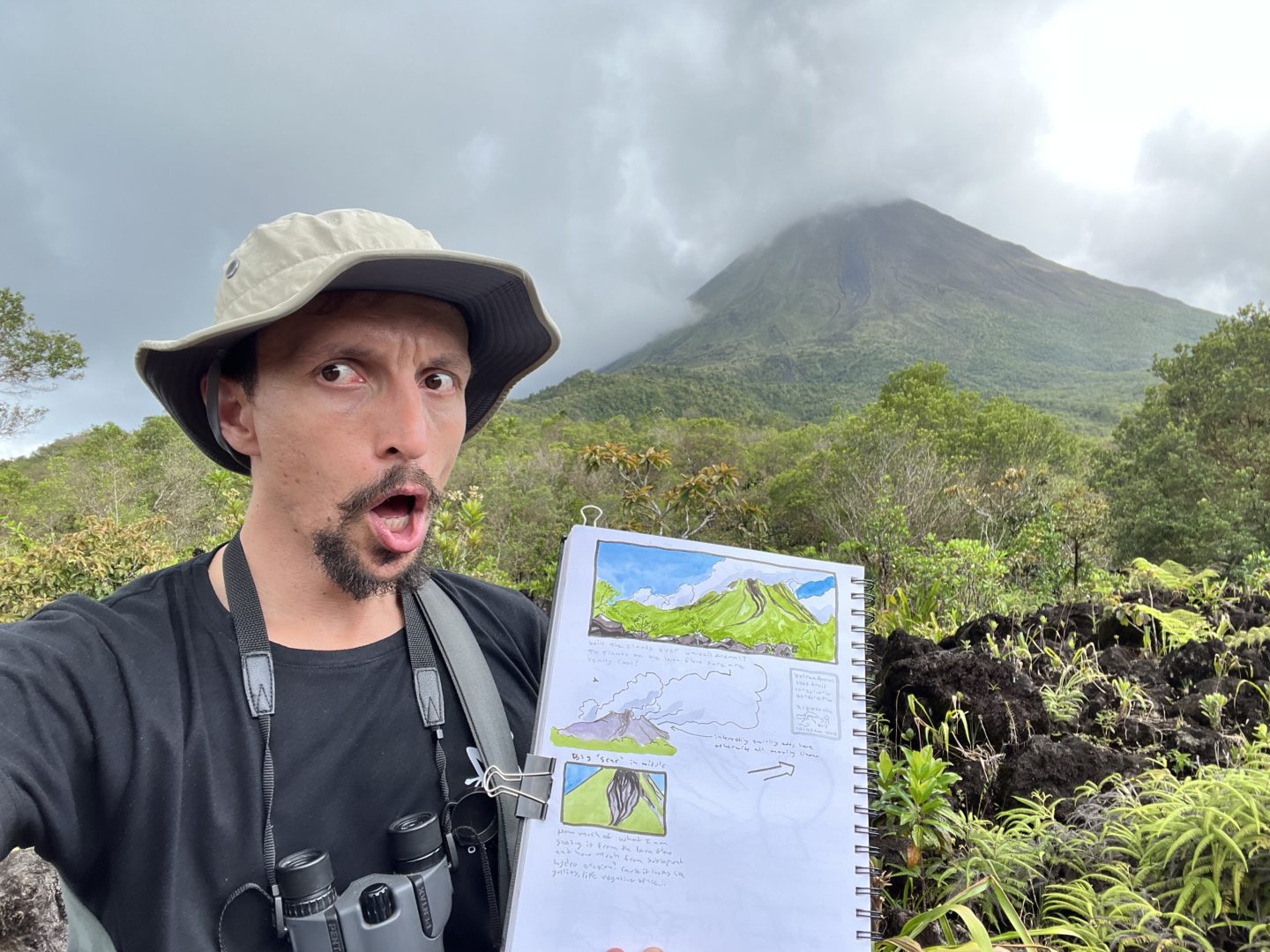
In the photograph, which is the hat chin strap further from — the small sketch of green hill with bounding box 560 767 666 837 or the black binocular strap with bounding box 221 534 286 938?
the small sketch of green hill with bounding box 560 767 666 837

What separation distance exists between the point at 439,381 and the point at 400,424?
0.16m

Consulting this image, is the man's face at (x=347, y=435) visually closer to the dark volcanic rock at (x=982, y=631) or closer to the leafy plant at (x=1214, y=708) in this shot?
the leafy plant at (x=1214, y=708)

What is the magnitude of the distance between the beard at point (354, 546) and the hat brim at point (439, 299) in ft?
1.03

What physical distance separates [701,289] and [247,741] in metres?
173

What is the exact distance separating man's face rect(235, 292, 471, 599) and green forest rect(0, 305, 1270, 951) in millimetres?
1132

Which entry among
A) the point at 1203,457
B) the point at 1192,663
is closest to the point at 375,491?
the point at 1192,663

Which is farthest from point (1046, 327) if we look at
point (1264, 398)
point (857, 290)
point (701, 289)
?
point (1264, 398)

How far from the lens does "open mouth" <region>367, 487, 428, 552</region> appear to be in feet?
4.15

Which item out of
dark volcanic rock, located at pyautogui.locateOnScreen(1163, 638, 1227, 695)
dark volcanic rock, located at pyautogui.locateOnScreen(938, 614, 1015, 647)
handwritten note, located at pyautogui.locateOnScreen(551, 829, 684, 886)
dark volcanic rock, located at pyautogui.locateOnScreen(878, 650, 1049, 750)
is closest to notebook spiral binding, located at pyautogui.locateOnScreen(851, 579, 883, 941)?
handwritten note, located at pyautogui.locateOnScreen(551, 829, 684, 886)

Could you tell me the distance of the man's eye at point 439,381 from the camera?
1.37 meters

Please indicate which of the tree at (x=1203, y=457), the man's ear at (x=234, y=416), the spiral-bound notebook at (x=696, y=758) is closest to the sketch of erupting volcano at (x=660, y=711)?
the spiral-bound notebook at (x=696, y=758)

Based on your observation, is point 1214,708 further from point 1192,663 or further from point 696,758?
point 696,758

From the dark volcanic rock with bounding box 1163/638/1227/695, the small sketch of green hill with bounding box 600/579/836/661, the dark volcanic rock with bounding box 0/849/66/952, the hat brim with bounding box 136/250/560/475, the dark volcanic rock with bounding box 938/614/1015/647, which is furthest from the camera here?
the dark volcanic rock with bounding box 938/614/1015/647

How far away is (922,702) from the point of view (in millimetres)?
2352
